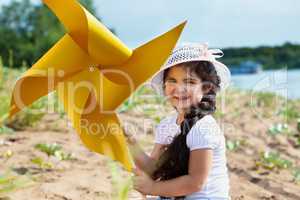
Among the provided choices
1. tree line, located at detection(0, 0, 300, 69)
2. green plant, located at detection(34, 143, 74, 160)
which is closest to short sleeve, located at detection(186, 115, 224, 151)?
green plant, located at detection(34, 143, 74, 160)

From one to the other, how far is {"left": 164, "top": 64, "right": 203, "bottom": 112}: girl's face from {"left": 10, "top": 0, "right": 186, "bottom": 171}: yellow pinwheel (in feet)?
0.56

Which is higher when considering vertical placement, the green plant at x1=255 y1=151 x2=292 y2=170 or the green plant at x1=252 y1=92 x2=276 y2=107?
the green plant at x1=252 y1=92 x2=276 y2=107

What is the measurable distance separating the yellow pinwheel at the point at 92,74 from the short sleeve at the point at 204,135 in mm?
238

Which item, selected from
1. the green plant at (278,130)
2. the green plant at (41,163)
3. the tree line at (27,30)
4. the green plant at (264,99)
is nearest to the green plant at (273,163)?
the green plant at (278,130)

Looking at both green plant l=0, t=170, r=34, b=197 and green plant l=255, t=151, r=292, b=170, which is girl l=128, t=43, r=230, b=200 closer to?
green plant l=0, t=170, r=34, b=197

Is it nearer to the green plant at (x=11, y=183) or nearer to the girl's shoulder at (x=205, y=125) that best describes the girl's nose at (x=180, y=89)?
the girl's shoulder at (x=205, y=125)

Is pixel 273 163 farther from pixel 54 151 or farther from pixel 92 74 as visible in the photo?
pixel 92 74

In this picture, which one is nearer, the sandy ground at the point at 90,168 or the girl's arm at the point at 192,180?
the girl's arm at the point at 192,180

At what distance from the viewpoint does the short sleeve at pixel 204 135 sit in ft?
5.46

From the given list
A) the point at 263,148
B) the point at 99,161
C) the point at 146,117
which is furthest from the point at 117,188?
the point at 146,117

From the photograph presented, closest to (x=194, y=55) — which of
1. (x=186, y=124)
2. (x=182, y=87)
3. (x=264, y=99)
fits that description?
(x=182, y=87)

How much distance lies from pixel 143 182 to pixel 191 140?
201 mm

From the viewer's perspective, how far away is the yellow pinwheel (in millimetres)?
1524

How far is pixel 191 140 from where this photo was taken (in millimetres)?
1688
